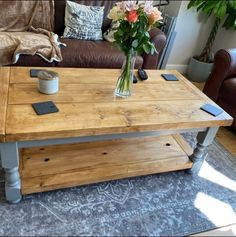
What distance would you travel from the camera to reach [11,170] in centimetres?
113

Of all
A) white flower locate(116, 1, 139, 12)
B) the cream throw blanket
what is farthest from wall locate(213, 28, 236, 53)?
white flower locate(116, 1, 139, 12)

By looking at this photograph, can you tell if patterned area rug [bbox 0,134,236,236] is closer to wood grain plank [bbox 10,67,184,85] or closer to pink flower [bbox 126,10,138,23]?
wood grain plank [bbox 10,67,184,85]

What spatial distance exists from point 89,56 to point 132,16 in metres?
0.96

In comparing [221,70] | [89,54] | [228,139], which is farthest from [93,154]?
[221,70]

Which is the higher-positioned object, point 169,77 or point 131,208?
point 169,77

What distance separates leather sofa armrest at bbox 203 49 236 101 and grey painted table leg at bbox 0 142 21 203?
1690 mm

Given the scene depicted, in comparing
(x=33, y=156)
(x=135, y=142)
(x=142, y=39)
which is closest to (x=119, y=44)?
(x=142, y=39)

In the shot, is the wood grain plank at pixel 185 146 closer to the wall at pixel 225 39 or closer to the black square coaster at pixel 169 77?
the black square coaster at pixel 169 77

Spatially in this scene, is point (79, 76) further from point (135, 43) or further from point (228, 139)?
point (228, 139)

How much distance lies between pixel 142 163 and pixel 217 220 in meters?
0.51

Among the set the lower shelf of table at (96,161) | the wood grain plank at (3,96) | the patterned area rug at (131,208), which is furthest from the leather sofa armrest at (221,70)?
the wood grain plank at (3,96)

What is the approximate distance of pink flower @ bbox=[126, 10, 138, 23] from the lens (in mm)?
1129

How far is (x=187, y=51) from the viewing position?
302 centimetres

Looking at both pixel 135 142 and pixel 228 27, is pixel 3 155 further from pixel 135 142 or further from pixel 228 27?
pixel 228 27
